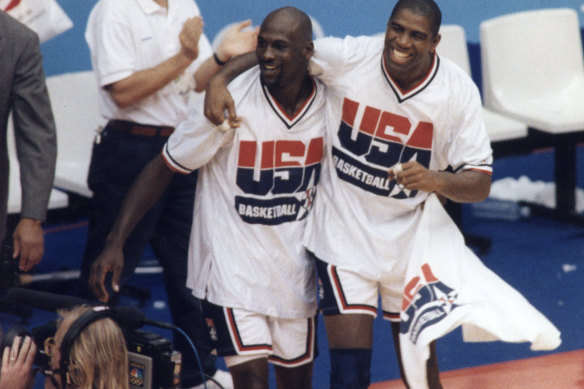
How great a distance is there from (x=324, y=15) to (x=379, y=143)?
339cm

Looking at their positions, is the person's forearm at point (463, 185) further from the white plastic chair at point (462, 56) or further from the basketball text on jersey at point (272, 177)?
the white plastic chair at point (462, 56)

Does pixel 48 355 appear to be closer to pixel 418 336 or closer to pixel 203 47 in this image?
pixel 418 336

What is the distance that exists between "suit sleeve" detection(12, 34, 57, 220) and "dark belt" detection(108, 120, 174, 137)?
0.67 m

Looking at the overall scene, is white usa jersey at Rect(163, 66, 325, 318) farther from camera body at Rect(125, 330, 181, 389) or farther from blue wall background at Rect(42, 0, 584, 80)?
blue wall background at Rect(42, 0, 584, 80)

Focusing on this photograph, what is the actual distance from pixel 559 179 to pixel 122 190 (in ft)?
11.6

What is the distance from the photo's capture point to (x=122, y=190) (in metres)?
4.49

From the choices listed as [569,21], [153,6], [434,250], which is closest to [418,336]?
[434,250]

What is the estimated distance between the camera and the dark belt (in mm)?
4523

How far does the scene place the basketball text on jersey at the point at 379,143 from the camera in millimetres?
3545

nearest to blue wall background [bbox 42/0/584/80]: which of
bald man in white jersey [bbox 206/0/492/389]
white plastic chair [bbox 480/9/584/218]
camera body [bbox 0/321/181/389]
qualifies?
white plastic chair [bbox 480/9/584/218]

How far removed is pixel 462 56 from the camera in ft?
22.7

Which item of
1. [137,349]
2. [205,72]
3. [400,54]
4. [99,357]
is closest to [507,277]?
[205,72]

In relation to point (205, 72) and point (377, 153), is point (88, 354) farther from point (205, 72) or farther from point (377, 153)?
point (205, 72)

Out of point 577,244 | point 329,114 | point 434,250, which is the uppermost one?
point 329,114
